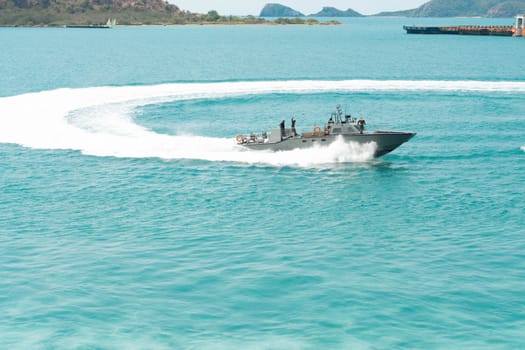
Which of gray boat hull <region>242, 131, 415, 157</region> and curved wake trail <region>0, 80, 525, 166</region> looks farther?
curved wake trail <region>0, 80, 525, 166</region>

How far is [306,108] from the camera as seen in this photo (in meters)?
85.3

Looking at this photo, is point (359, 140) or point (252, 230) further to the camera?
point (359, 140)

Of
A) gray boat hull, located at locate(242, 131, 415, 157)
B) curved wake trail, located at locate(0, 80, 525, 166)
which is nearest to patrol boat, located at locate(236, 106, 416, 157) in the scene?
gray boat hull, located at locate(242, 131, 415, 157)

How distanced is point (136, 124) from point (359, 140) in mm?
27957

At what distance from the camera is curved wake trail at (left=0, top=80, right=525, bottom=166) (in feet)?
187

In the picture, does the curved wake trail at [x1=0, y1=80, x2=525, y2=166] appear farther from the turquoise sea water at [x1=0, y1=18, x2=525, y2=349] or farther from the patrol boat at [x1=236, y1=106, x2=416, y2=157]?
the patrol boat at [x1=236, y1=106, x2=416, y2=157]

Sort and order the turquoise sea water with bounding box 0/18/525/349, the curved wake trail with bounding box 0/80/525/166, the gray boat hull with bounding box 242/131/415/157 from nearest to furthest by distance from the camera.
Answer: the turquoise sea water with bounding box 0/18/525/349 → the gray boat hull with bounding box 242/131/415/157 → the curved wake trail with bounding box 0/80/525/166

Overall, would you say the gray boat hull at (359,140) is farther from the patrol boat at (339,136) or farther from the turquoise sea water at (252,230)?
the turquoise sea water at (252,230)

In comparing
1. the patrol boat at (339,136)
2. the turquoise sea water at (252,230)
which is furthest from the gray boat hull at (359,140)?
the turquoise sea water at (252,230)

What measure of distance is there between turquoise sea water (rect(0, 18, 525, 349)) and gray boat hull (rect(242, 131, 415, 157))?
79 centimetres

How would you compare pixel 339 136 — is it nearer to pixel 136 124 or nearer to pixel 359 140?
pixel 359 140

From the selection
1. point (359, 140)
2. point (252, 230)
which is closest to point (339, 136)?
point (359, 140)

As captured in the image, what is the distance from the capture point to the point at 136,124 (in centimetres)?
7181

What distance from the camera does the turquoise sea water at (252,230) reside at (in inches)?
1073
